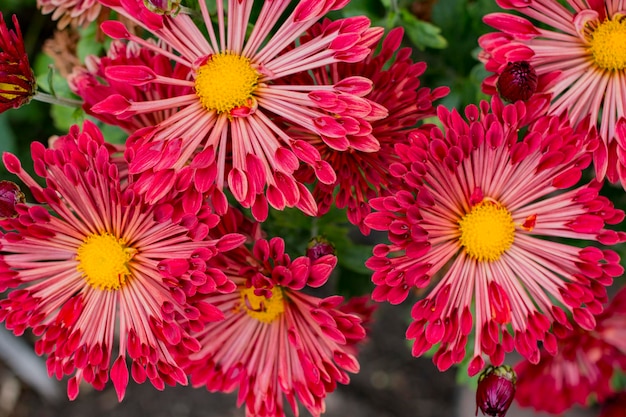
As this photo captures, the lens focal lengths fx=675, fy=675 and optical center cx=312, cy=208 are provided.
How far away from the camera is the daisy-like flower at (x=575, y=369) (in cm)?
87

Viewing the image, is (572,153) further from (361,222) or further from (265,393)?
(265,393)

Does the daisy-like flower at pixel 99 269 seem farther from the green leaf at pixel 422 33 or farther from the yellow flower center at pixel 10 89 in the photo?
the green leaf at pixel 422 33

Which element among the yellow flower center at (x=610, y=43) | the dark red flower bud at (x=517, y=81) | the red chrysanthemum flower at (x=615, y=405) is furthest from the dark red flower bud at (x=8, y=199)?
the red chrysanthemum flower at (x=615, y=405)

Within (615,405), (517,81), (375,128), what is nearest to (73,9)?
(375,128)

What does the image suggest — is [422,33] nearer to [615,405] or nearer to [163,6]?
[163,6]

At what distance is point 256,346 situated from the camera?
74cm

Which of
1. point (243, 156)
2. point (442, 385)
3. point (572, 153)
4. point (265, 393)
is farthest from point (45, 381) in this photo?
point (572, 153)

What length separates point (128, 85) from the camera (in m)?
0.64

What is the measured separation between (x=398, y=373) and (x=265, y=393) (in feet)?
3.10

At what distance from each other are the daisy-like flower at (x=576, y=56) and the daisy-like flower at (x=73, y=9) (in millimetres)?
430

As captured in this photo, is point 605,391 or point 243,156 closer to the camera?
point 243,156

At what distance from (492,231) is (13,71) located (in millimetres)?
482

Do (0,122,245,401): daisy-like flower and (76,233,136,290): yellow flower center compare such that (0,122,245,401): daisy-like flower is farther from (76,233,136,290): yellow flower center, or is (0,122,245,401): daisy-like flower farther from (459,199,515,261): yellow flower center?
(459,199,515,261): yellow flower center

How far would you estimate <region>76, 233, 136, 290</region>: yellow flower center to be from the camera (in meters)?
0.66
